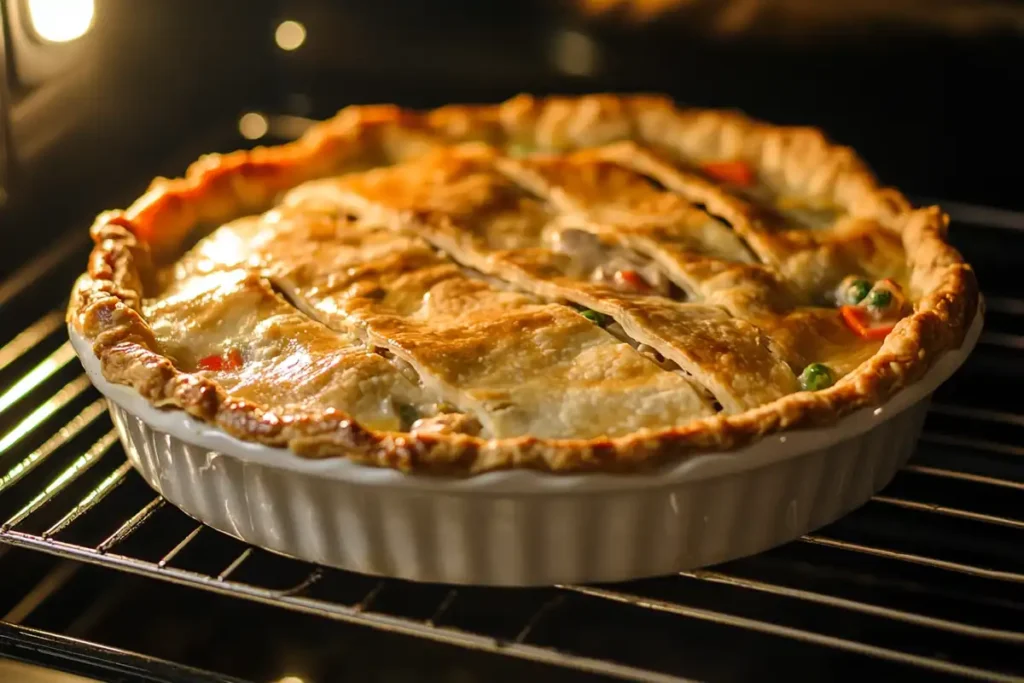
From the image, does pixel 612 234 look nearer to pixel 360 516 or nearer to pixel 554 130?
pixel 554 130

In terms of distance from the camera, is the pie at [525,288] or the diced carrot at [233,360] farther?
the diced carrot at [233,360]

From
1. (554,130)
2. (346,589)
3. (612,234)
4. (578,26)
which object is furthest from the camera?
(578,26)

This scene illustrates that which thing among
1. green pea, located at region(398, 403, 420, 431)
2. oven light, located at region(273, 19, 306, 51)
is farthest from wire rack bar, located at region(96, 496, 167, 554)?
oven light, located at region(273, 19, 306, 51)

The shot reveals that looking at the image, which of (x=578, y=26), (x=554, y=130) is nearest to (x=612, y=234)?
(x=554, y=130)

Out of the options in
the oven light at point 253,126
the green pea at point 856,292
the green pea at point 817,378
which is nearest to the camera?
the green pea at point 817,378

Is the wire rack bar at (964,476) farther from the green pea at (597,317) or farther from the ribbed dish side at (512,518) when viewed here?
the green pea at (597,317)

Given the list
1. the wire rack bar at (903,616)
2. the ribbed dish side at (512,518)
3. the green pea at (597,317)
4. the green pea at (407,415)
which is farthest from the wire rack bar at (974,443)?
the green pea at (407,415)
